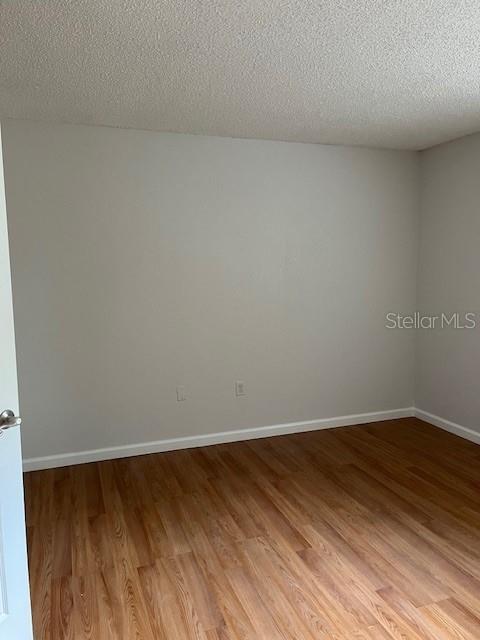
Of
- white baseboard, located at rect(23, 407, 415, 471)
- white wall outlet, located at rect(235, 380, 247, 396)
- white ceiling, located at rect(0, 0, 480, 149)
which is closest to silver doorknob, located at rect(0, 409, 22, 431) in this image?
white ceiling, located at rect(0, 0, 480, 149)

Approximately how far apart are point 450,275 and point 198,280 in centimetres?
219

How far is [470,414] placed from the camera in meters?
3.85

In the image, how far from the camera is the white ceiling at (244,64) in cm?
184

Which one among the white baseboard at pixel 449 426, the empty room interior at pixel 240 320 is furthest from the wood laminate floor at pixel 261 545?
the white baseboard at pixel 449 426

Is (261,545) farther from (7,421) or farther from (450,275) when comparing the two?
(450,275)

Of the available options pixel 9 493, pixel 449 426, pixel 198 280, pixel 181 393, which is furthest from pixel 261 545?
pixel 449 426

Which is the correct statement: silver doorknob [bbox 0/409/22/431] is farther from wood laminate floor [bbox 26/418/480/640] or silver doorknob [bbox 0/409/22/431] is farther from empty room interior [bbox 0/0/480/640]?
wood laminate floor [bbox 26/418/480/640]

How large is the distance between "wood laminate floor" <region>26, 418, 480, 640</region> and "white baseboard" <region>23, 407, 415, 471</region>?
9 centimetres

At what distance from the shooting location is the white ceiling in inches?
72.4

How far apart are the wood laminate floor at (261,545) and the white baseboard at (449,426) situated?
19 centimetres

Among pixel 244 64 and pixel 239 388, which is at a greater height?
pixel 244 64

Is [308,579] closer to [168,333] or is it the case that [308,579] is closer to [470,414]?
[168,333]

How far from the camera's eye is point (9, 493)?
155 cm

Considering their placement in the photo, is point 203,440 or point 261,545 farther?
point 203,440
